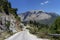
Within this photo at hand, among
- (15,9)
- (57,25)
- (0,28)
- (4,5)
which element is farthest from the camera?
(15,9)

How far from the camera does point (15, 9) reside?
4756 inches

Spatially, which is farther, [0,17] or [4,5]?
[4,5]

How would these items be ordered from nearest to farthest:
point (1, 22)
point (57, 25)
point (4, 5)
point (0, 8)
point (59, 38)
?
point (59, 38), point (57, 25), point (1, 22), point (0, 8), point (4, 5)

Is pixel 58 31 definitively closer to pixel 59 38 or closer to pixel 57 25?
pixel 57 25

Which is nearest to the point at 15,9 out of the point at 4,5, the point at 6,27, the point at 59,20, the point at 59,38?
the point at 4,5

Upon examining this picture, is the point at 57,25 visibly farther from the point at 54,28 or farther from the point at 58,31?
the point at 58,31

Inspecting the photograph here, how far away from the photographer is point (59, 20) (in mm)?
38188

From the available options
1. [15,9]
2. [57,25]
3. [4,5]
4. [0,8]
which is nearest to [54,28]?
[57,25]

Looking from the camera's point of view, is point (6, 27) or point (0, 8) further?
point (0, 8)

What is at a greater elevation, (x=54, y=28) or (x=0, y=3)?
(x=0, y=3)

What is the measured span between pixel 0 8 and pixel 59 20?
3710cm

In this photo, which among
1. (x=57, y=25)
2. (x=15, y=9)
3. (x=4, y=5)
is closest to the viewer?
(x=57, y=25)

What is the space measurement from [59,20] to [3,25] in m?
28.4

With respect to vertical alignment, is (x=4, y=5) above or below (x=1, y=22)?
above
